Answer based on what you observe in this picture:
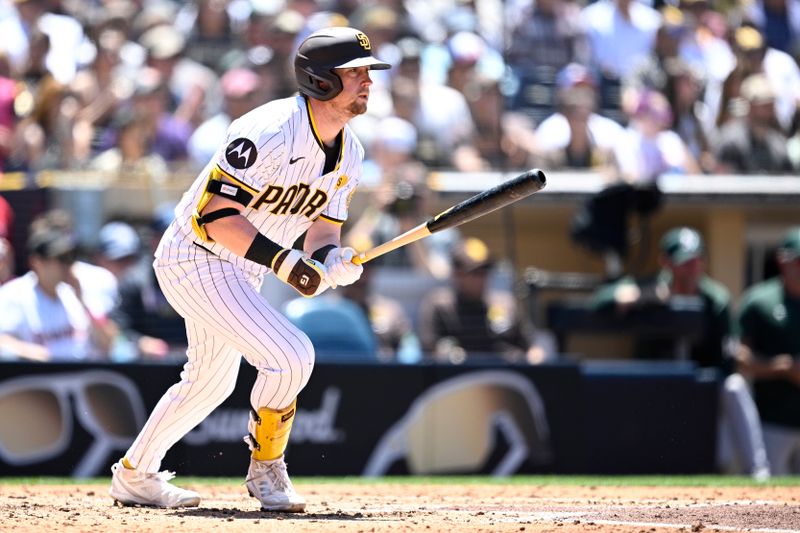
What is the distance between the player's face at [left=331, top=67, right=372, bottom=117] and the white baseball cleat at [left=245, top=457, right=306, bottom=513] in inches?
58.5

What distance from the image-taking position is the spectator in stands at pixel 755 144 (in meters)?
11.1

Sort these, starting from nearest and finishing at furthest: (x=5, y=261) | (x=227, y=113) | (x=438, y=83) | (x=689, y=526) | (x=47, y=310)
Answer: (x=689, y=526), (x=47, y=310), (x=5, y=261), (x=227, y=113), (x=438, y=83)

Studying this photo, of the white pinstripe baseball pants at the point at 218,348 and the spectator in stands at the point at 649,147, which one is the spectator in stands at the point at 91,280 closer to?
the white pinstripe baseball pants at the point at 218,348

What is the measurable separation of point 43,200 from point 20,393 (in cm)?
187

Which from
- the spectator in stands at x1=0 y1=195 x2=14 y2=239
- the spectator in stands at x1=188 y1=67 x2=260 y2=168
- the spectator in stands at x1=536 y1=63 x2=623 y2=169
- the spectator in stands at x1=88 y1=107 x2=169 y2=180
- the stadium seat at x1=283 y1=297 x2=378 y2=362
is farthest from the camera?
the spectator in stands at x1=536 y1=63 x2=623 y2=169

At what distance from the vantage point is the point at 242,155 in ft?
17.2

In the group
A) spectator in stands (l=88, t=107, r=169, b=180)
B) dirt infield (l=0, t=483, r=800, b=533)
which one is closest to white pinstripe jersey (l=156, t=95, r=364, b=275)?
dirt infield (l=0, t=483, r=800, b=533)

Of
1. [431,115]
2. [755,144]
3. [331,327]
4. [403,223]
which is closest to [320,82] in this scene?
[331,327]

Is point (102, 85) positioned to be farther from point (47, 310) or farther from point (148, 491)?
point (148, 491)

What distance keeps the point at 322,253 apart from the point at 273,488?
1.00 metres

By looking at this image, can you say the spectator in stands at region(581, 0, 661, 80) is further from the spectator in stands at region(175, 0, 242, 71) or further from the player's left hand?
the player's left hand

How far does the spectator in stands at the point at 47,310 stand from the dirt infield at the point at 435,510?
159cm

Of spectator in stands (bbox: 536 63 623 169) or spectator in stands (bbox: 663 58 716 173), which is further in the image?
spectator in stands (bbox: 663 58 716 173)

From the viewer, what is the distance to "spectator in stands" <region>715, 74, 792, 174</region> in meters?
11.1
